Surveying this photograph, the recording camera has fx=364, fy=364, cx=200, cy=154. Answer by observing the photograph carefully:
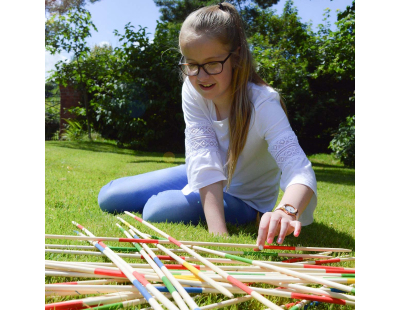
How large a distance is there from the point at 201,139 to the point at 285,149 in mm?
484

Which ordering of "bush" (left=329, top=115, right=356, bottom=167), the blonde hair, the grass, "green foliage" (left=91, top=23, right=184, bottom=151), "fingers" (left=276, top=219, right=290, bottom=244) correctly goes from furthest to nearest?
"green foliage" (left=91, top=23, right=184, bottom=151), "bush" (left=329, top=115, right=356, bottom=167), the blonde hair, the grass, "fingers" (left=276, top=219, right=290, bottom=244)

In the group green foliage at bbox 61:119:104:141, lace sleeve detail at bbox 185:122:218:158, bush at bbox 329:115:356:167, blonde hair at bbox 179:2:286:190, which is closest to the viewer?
blonde hair at bbox 179:2:286:190

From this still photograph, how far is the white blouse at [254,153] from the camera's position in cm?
157

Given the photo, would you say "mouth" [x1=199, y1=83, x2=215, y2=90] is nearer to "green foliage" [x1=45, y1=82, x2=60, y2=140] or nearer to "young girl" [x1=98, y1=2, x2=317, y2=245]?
"young girl" [x1=98, y1=2, x2=317, y2=245]

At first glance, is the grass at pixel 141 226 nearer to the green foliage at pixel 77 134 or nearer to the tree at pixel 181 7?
the green foliage at pixel 77 134

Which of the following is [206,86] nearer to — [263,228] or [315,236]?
[263,228]

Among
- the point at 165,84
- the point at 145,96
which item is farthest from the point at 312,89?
the point at 145,96

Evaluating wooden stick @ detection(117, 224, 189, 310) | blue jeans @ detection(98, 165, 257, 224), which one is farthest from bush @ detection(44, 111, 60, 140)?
wooden stick @ detection(117, 224, 189, 310)

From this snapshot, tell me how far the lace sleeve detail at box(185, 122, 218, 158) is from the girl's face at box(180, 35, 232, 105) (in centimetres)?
21

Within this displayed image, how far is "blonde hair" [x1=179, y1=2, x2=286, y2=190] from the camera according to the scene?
164cm

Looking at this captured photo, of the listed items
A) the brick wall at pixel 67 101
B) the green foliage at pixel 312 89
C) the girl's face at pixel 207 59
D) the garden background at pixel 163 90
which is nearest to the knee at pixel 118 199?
the girl's face at pixel 207 59

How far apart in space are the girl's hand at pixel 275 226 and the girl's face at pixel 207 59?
2.46 ft

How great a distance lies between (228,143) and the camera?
1941 millimetres
